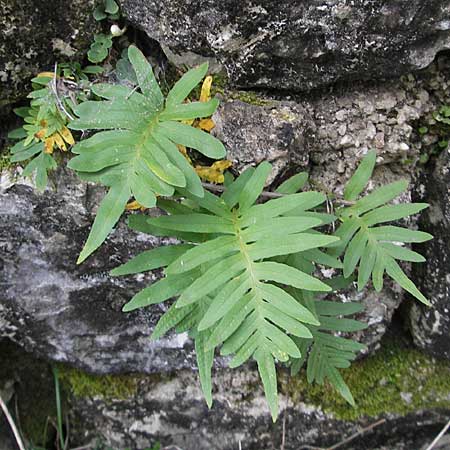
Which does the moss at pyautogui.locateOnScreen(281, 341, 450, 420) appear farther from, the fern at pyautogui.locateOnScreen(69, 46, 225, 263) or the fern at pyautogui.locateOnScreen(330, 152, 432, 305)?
the fern at pyautogui.locateOnScreen(69, 46, 225, 263)

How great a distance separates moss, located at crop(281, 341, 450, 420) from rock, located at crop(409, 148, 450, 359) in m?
0.09

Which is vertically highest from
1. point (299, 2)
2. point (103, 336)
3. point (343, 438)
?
point (299, 2)

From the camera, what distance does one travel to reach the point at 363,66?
1697 mm

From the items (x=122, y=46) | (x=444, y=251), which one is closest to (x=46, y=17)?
(x=122, y=46)

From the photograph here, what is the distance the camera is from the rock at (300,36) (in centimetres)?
156

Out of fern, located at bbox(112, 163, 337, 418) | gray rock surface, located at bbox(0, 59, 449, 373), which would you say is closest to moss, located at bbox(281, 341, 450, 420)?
gray rock surface, located at bbox(0, 59, 449, 373)

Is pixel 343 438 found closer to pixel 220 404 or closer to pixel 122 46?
pixel 220 404

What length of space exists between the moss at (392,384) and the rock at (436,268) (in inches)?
3.7

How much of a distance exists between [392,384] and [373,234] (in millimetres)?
884

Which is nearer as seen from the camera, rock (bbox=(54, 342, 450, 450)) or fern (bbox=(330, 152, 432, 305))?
fern (bbox=(330, 152, 432, 305))

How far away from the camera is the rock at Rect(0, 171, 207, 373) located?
6.10 feet

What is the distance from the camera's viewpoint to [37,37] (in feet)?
5.64

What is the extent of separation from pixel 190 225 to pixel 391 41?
776 mm

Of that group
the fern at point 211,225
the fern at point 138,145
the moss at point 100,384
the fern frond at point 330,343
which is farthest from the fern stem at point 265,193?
the moss at point 100,384
